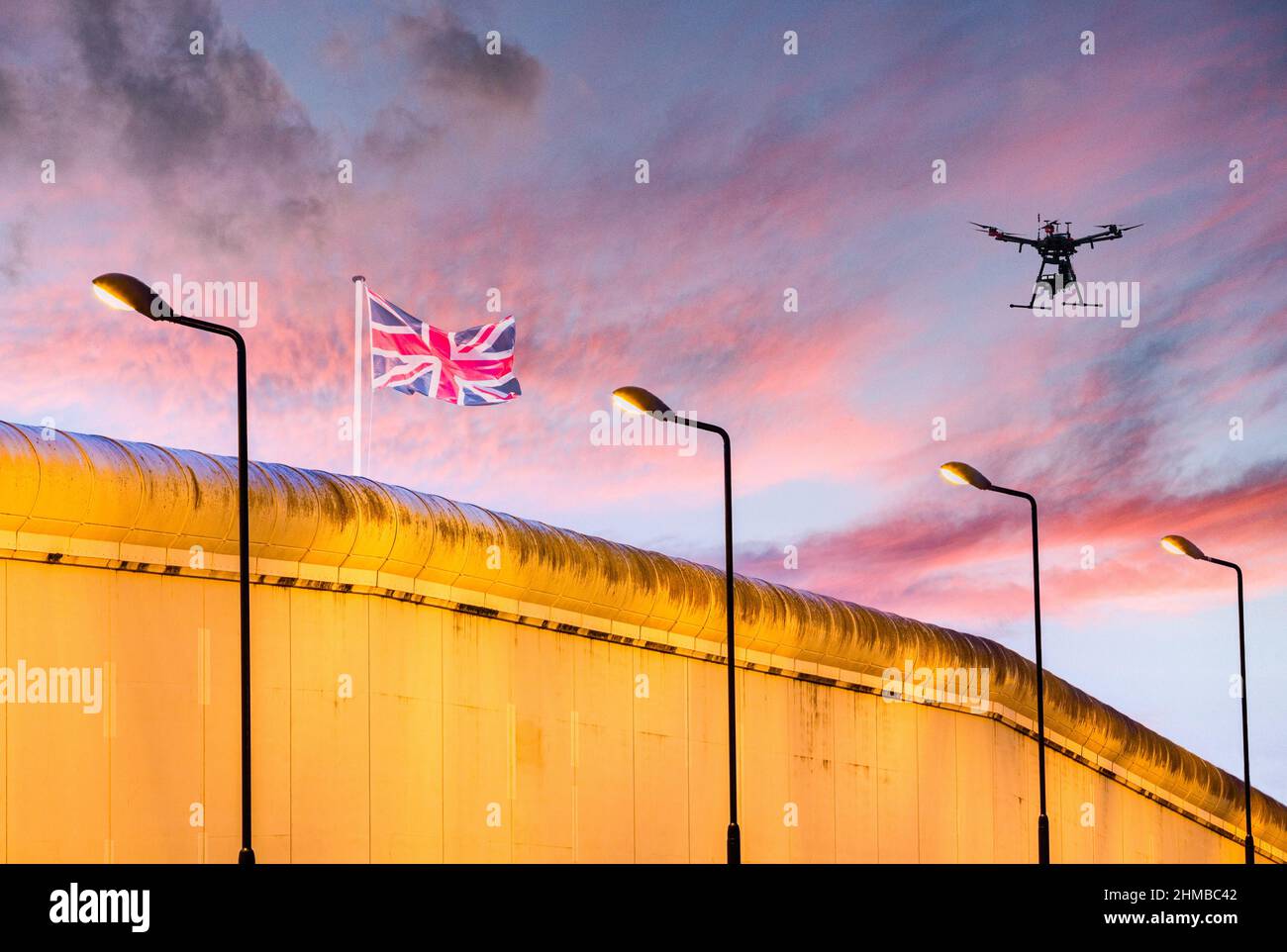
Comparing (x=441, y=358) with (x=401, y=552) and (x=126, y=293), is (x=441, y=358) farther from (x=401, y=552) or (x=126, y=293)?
(x=126, y=293)

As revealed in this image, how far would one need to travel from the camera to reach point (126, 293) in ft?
57.1

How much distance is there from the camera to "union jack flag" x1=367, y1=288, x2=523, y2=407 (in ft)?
87.0

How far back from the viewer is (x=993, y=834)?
37531mm

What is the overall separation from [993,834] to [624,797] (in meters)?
12.9

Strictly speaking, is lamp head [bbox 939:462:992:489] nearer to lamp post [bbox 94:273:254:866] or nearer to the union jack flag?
the union jack flag

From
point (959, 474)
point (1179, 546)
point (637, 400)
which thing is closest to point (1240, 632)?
point (1179, 546)

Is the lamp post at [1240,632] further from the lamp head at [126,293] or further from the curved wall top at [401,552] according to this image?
the lamp head at [126,293]

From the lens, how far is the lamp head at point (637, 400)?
21.9m

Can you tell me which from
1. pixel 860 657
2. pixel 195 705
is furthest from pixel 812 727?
pixel 195 705

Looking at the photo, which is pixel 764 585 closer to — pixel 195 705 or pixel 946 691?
pixel 946 691

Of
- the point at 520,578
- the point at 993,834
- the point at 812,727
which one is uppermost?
the point at 520,578
